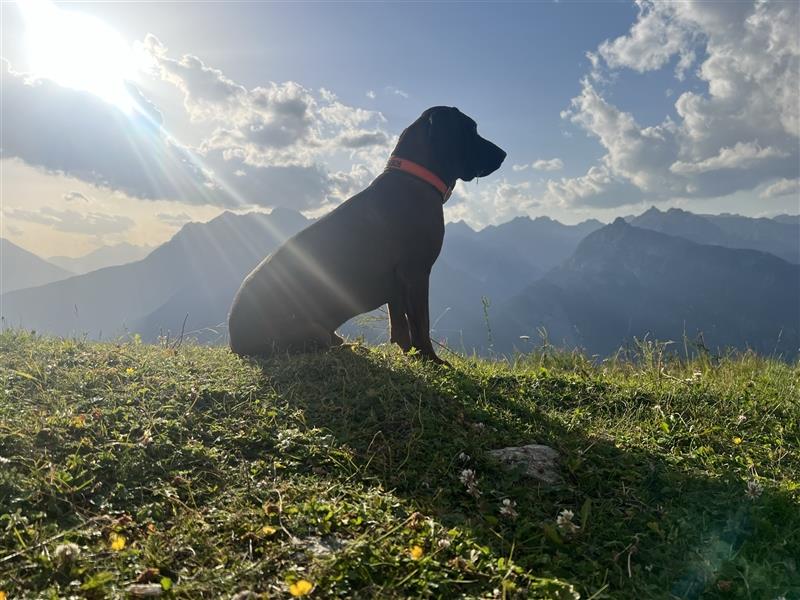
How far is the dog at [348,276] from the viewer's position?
5.09 metres

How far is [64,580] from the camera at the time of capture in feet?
5.52

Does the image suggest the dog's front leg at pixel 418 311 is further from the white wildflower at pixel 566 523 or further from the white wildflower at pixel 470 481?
the white wildflower at pixel 566 523

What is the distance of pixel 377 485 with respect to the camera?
2.45m

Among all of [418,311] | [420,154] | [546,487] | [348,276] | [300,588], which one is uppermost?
[420,154]

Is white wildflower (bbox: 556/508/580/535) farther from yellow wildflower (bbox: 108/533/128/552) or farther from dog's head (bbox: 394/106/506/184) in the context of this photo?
dog's head (bbox: 394/106/506/184)

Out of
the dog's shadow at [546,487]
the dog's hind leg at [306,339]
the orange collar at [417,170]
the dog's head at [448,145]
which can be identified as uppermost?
the dog's head at [448,145]

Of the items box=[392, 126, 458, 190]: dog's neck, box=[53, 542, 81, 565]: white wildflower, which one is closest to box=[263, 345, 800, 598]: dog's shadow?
box=[53, 542, 81, 565]: white wildflower

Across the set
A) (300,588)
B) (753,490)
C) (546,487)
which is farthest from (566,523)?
(300,588)

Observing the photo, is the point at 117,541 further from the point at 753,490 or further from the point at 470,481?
the point at 753,490

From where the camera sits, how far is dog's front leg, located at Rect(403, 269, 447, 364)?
5133 millimetres

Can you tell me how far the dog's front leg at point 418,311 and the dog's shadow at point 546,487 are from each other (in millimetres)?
1076

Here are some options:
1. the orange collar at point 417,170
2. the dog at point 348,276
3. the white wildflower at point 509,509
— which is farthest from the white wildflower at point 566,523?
the orange collar at point 417,170

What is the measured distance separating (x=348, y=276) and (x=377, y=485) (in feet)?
9.52

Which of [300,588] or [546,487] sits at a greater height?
[300,588]
